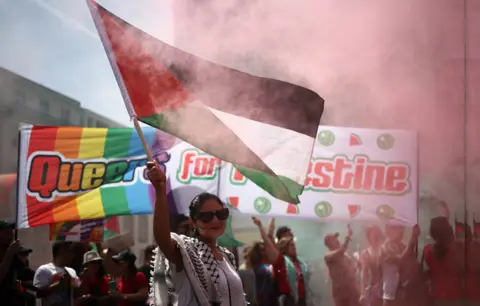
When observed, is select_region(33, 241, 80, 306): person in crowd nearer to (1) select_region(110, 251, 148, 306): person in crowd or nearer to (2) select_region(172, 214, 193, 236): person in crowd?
(1) select_region(110, 251, 148, 306): person in crowd

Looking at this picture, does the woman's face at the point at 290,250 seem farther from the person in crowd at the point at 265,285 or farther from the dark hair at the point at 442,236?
the dark hair at the point at 442,236

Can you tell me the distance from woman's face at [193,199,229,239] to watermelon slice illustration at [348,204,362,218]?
2.61 m

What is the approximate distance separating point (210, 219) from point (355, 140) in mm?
2915

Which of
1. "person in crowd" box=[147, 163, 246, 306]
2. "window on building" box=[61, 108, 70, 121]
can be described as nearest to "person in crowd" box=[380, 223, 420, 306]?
"person in crowd" box=[147, 163, 246, 306]

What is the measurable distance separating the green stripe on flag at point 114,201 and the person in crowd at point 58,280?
2.76 ft

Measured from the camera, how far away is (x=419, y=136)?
17.3 ft

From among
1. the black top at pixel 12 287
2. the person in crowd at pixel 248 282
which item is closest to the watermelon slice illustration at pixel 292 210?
the person in crowd at pixel 248 282

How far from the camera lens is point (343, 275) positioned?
5.80m

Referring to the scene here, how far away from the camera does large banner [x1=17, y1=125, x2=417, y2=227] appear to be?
18.5ft

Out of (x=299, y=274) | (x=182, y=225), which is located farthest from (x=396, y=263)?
(x=182, y=225)

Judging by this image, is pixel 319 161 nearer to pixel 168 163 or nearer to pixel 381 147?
pixel 381 147

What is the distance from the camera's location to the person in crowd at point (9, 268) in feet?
15.0

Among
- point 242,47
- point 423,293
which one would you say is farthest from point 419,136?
point 242,47

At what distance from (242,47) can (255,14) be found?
0.86 feet
